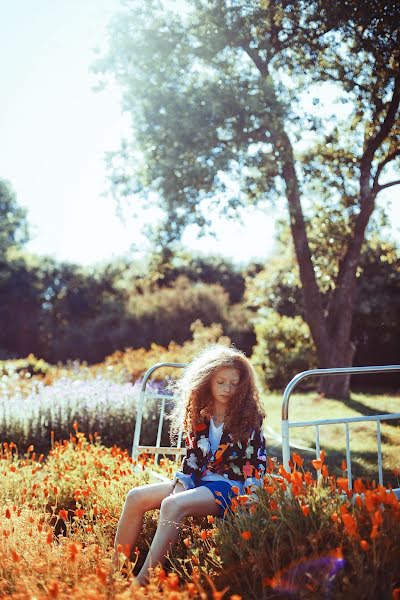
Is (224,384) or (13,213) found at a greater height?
(13,213)

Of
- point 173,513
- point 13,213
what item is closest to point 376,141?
point 173,513

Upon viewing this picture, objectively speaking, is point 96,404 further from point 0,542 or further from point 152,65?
point 152,65

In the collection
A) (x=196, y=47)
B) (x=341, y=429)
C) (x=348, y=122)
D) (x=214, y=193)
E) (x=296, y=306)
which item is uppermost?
(x=196, y=47)

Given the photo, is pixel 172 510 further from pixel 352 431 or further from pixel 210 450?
pixel 352 431

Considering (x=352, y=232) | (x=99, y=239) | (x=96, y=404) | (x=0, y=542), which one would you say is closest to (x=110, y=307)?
(x=99, y=239)

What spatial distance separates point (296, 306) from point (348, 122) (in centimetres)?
570

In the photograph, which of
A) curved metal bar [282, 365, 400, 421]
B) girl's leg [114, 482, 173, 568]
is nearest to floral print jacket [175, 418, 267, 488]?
girl's leg [114, 482, 173, 568]

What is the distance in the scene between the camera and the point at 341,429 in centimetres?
866

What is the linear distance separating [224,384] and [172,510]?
0.87 metres

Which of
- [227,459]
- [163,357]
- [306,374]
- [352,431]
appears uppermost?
[163,357]

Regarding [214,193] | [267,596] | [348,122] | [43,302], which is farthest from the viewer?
[43,302]

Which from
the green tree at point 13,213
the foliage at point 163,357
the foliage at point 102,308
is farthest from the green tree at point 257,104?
the green tree at point 13,213

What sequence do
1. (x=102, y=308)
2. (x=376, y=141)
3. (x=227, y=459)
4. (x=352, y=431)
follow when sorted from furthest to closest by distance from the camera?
1. (x=102, y=308)
2. (x=376, y=141)
3. (x=352, y=431)
4. (x=227, y=459)

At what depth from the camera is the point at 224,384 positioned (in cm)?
366
